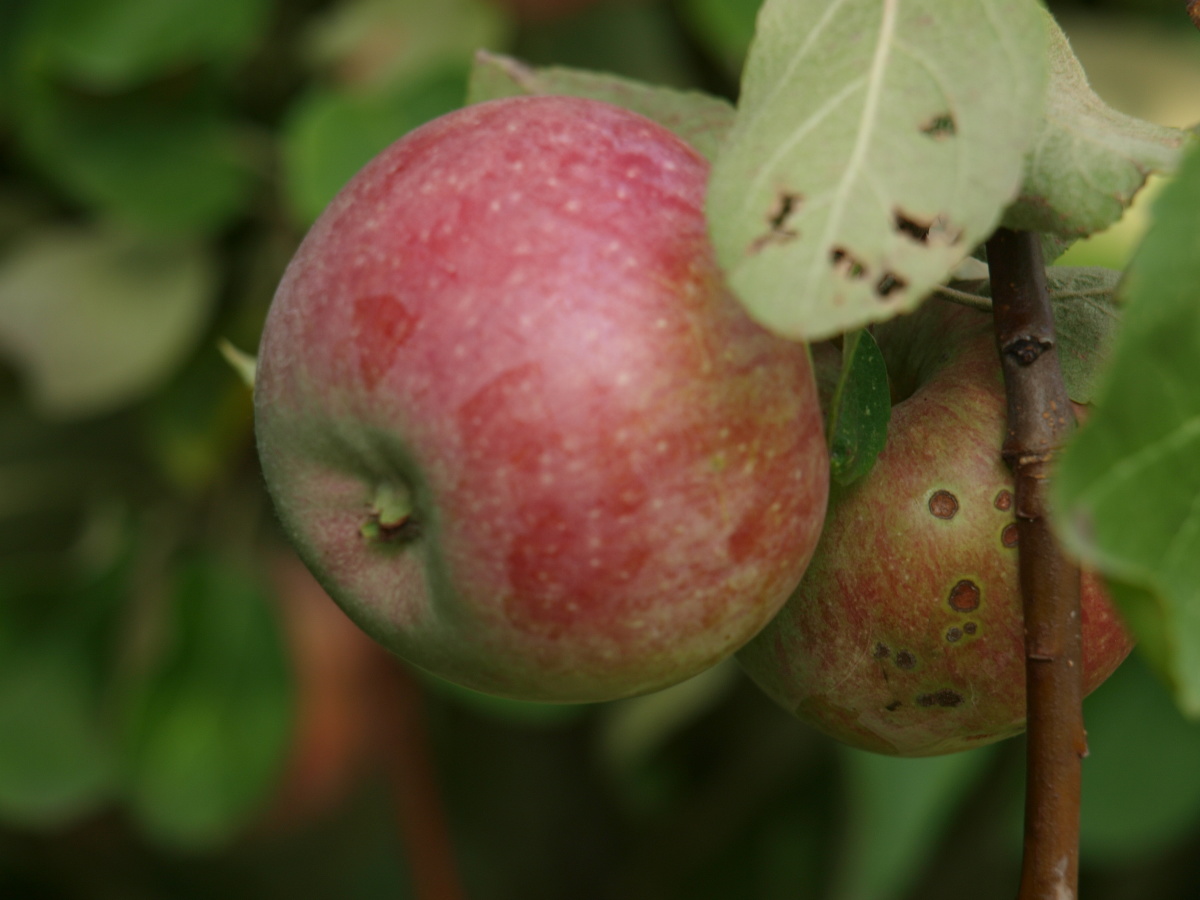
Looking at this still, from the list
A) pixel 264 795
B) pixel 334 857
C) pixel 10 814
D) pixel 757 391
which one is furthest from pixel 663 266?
pixel 334 857

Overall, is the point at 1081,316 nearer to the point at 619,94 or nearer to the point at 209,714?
the point at 619,94

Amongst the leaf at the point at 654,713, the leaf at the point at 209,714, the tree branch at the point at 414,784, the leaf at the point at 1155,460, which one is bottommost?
the tree branch at the point at 414,784

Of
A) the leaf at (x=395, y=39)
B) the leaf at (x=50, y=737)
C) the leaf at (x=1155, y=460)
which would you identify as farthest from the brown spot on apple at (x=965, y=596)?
the leaf at (x=50, y=737)

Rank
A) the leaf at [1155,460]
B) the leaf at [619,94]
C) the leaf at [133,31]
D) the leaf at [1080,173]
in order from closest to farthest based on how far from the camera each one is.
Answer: the leaf at [1155,460] < the leaf at [1080,173] < the leaf at [619,94] < the leaf at [133,31]

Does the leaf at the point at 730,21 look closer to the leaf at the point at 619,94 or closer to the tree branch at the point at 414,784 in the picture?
the leaf at the point at 619,94

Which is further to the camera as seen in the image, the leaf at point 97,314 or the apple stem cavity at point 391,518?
the leaf at point 97,314

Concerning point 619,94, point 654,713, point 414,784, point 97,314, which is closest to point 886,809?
point 654,713
